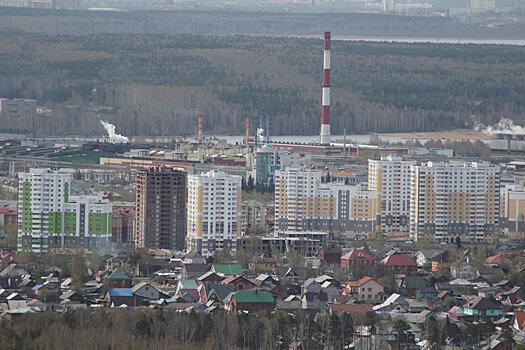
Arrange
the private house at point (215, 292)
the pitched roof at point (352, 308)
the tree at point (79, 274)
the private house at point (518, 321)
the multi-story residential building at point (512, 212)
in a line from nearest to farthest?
the private house at point (518, 321) < the pitched roof at point (352, 308) < the private house at point (215, 292) < the tree at point (79, 274) < the multi-story residential building at point (512, 212)

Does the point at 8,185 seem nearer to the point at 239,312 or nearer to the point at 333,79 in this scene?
the point at 239,312

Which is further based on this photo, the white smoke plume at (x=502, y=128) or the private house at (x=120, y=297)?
the white smoke plume at (x=502, y=128)

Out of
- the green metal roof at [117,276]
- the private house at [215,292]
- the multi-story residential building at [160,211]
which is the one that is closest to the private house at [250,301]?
the private house at [215,292]

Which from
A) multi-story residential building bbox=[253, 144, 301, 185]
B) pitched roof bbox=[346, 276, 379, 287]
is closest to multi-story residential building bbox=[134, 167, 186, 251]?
pitched roof bbox=[346, 276, 379, 287]

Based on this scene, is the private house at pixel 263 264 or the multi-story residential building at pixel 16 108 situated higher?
the multi-story residential building at pixel 16 108

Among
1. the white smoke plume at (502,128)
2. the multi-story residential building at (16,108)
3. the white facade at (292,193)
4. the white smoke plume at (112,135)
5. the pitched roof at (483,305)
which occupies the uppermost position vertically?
the multi-story residential building at (16,108)

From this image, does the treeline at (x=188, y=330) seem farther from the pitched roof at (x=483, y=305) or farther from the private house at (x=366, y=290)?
the private house at (x=366, y=290)

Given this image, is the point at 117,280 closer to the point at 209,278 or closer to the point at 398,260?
the point at 209,278

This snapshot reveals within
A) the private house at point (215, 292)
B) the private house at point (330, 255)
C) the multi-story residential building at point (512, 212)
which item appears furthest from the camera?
the multi-story residential building at point (512, 212)
